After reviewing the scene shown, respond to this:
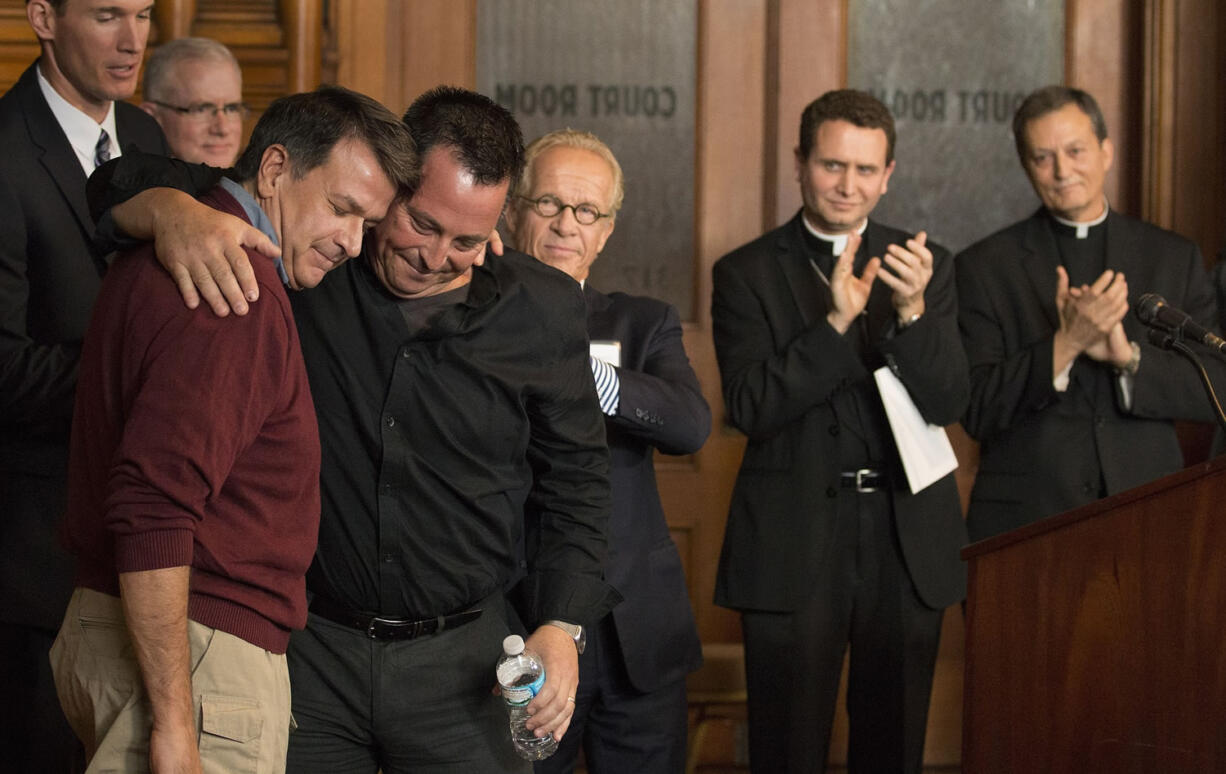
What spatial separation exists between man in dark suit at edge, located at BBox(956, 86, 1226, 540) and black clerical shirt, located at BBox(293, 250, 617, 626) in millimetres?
1453

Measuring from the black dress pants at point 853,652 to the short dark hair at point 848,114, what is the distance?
84 centimetres

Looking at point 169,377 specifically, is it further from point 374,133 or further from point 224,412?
point 374,133

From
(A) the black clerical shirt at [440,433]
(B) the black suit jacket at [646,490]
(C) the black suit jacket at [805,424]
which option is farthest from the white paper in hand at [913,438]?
(A) the black clerical shirt at [440,433]

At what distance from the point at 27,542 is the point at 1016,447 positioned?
7.16 feet

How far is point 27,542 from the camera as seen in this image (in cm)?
255

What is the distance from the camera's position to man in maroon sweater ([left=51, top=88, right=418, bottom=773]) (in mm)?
1512

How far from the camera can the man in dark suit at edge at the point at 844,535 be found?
302 centimetres

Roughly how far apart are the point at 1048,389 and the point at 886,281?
502 millimetres

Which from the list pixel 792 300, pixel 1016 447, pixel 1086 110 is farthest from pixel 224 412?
pixel 1086 110

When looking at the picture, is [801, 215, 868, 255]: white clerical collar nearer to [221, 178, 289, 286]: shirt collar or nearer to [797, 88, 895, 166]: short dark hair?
[797, 88, 895, 166]: short dark hair

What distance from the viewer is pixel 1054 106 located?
11.1 ft

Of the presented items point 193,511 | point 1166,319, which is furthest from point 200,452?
point 1166,319

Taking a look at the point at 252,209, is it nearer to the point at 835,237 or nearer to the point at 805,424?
the point at 805,424

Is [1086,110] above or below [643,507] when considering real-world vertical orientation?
above
